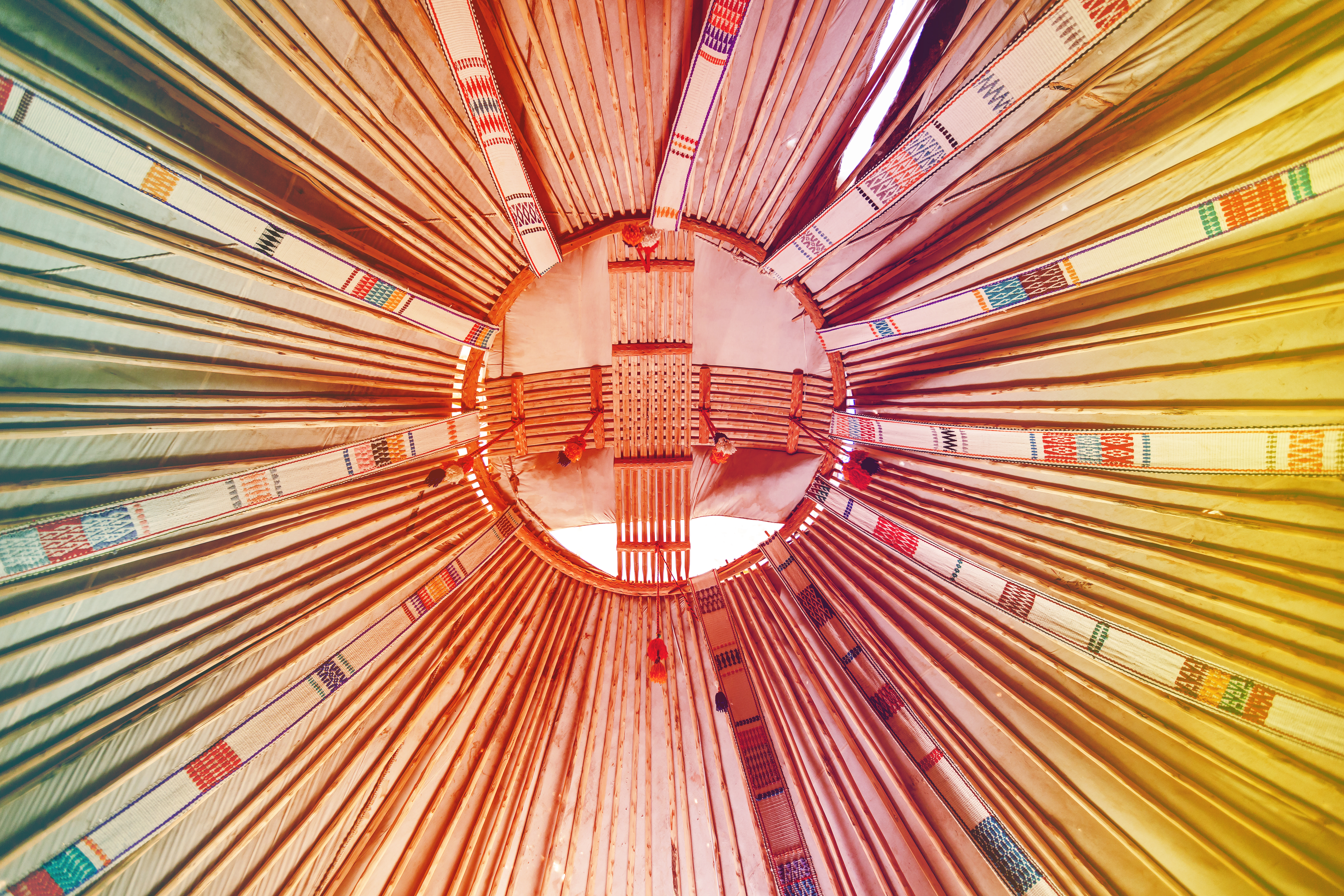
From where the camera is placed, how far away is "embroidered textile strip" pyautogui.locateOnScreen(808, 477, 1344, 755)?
2.69 metres

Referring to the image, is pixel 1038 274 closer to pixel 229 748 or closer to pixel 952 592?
pixel 952 592

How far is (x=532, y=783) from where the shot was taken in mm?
4125

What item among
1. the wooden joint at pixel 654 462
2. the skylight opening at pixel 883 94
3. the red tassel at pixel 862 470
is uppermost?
the skylight opening at pixel 883 94

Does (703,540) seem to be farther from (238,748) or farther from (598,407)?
(238,748)

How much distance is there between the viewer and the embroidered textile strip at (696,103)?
2.64 m

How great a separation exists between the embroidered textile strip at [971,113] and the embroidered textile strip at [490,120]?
147cm

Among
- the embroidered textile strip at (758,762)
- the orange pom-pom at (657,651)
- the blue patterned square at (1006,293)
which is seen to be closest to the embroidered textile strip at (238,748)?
the orange pom-pom at (657,651)

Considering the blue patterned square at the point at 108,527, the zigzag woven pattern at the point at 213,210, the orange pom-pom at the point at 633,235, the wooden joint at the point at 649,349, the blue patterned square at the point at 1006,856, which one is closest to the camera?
the zigzag woven pattern at the point at 213,210

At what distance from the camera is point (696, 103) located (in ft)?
9.48

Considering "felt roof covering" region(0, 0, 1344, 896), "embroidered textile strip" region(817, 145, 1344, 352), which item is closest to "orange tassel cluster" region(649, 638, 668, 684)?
"felt roof covering" region(0, 0, 1344, 896)

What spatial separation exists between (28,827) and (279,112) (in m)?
3.34

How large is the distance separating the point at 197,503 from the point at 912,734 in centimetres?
429

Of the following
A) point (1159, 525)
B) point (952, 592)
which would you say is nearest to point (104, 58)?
point (952, 592)

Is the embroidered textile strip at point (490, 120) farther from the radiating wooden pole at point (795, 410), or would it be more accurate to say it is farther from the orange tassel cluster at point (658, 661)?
the orange tassel cluster at point (658, 661)
